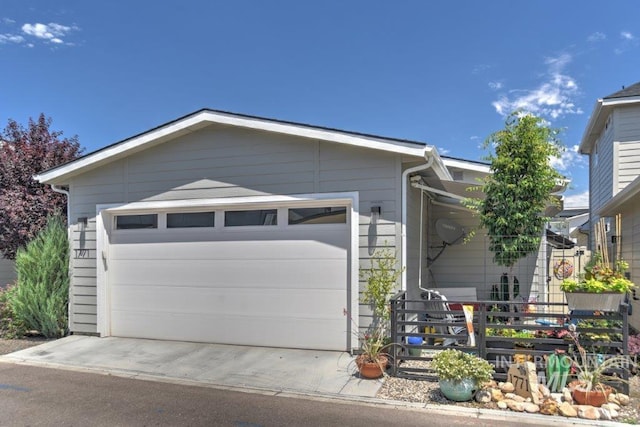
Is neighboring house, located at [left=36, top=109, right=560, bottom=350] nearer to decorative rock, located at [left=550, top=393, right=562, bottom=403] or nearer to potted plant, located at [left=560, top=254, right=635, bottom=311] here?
Answer: potted plant, located at [left=560, top=254, right=635, bottom=311]

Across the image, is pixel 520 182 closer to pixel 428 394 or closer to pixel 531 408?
pixel 531 408

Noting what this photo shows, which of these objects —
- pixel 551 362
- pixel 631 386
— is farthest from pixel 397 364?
pixel 631 386

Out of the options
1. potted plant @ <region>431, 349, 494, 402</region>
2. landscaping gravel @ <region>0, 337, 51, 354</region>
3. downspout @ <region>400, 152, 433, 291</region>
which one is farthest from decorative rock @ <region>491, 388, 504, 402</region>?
landscaping gravel @ <region>0, 337, 51, 354</region>

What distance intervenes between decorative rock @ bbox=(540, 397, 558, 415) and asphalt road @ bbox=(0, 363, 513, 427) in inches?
20.7

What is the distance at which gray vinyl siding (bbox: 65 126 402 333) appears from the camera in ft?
19.1

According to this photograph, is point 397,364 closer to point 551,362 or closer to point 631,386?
point 551,362

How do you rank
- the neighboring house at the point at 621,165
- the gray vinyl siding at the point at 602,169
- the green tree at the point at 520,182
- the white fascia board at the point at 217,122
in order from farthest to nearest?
the gray vinyl siding at the point at 602,169, the neighboring house at the point at 621,165, the green tree at the point at 520,182, the white fascia board at the point at 217,122

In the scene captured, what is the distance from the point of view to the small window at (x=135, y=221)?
725 cm

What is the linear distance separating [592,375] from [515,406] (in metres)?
0.84

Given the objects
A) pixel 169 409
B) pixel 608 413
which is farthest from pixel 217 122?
pixel 608 413

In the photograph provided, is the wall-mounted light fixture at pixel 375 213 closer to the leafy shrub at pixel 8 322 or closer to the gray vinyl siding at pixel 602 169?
the leafy shrub at pixel 8 322

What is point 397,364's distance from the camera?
196 inches

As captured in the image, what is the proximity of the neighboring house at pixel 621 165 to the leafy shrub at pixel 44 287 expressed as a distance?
9892mm

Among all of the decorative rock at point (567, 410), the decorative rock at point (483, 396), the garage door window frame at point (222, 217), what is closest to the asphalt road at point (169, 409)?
the decorative rock at point (483, 396)
